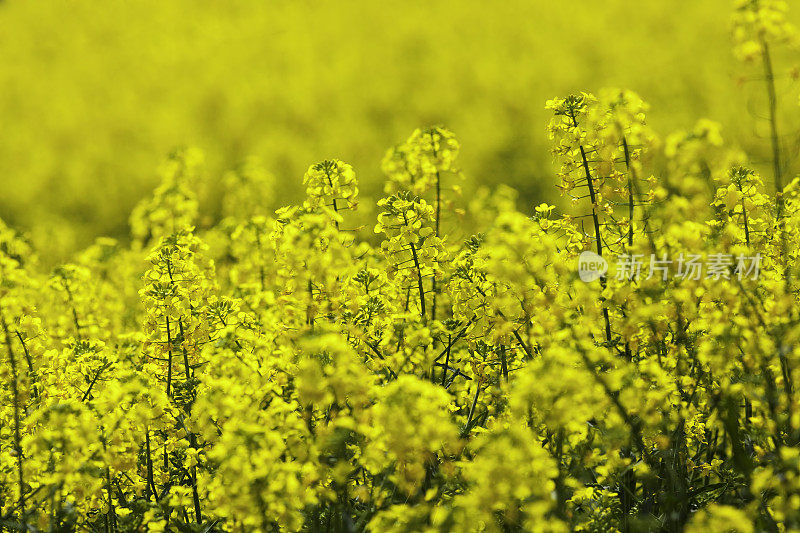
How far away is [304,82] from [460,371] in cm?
1444

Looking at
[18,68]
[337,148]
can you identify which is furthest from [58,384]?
[18,68]

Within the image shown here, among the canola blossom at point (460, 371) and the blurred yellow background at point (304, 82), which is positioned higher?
the blurred yellow background at point (304, 82)

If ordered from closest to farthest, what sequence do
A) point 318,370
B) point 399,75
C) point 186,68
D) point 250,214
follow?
point 318,370, point 250,214, point 399,75, point 186,68

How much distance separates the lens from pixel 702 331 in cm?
406

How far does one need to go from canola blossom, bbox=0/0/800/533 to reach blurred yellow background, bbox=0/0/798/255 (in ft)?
26.7

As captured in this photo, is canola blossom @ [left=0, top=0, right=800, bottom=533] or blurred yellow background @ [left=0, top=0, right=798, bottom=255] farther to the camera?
blurred yellow background @ [left=0, top=0, right=798, bottom=255]

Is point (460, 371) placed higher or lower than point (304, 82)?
lower

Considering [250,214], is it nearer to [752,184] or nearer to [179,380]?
[179,380]

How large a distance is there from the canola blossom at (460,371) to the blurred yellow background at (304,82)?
814 centimetres

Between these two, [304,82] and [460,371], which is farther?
[304,82]

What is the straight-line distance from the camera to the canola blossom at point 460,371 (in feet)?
9.48

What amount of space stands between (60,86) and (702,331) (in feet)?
61.6

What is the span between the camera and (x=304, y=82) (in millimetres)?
17969

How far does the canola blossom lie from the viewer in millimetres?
2889
